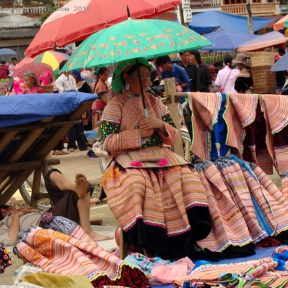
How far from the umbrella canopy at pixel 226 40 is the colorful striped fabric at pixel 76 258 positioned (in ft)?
64.9

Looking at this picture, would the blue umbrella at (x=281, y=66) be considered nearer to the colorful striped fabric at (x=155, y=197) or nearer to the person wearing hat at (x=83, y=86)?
the colorful striped fabric at (x=155, y=197)

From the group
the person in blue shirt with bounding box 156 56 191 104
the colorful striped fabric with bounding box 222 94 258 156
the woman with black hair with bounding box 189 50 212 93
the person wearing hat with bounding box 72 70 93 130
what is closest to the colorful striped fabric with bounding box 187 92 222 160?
the colorful striped fabric with bounding box 222 94 258 156

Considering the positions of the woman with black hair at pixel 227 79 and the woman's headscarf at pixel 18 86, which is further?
the woman with black hair at pixel 227 79

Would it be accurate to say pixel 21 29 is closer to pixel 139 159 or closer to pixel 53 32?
pixel 53 32

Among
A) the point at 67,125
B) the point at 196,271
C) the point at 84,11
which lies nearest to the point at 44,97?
the point at 67,125

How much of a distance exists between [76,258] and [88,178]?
5.81 meters

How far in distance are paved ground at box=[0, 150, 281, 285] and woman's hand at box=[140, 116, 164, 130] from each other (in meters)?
1.26

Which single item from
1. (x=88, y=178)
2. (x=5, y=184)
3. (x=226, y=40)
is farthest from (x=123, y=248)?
(x=226, y=40)

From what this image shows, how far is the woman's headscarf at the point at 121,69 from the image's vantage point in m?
6.00

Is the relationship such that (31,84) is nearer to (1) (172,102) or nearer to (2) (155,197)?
(1) (172,102)

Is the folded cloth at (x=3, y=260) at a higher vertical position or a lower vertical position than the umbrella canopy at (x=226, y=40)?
higher

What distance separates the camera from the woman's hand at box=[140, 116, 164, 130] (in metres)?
5.92

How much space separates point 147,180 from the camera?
5898mm

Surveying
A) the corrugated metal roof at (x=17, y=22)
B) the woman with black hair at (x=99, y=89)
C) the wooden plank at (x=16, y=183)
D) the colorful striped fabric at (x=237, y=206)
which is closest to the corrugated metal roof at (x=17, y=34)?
the corrugated metal roof at (x=17, y=22)
